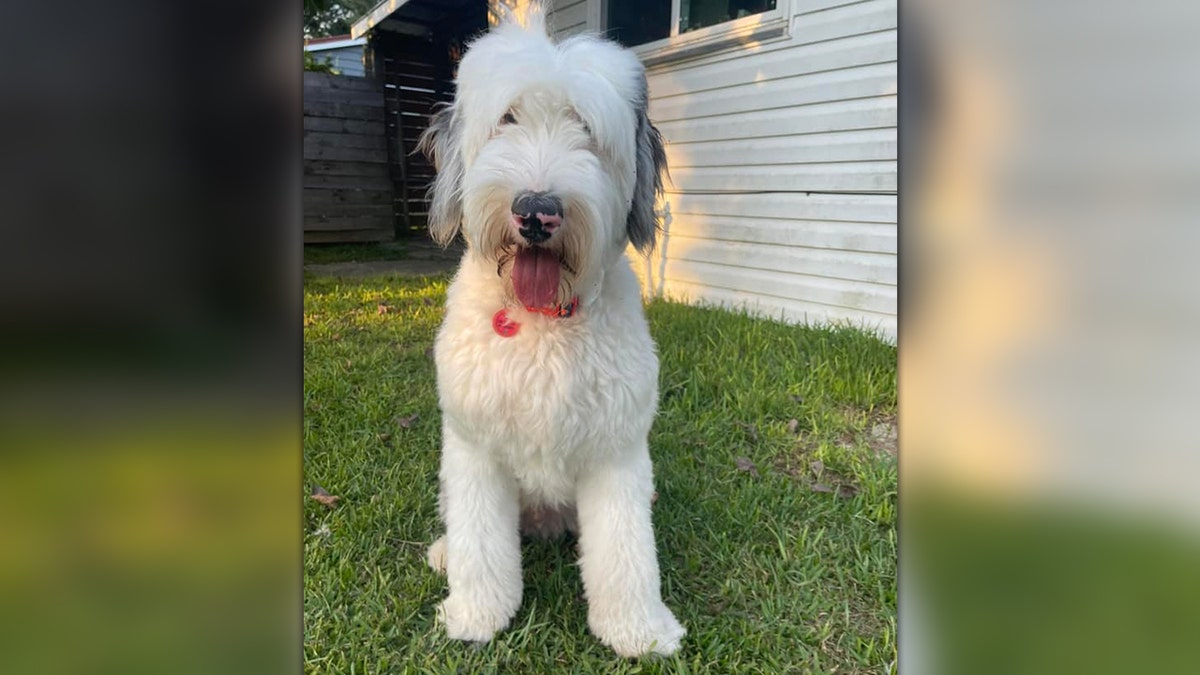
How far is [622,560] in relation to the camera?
1.80 m

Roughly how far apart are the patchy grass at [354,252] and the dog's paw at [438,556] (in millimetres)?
964

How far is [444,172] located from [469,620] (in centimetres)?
129

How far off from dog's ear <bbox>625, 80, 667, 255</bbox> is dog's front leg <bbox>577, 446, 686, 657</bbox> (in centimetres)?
66

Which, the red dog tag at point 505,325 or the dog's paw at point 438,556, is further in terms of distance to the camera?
the dog's paw at point 438,556

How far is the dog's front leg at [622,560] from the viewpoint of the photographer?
5.79ft

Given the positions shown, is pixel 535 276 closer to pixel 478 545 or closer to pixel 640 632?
pixel 478 545

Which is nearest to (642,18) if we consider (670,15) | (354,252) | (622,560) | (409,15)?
(670,15)

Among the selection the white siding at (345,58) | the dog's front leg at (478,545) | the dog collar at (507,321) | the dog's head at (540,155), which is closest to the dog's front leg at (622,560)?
the dog's front leg at (478,545)

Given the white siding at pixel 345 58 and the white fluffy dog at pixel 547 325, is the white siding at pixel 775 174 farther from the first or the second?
the white siding at pixel 345 58

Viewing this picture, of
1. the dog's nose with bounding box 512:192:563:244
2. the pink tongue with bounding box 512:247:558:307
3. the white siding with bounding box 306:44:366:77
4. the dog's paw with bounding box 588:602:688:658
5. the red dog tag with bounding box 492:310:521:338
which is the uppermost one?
the white siding with bounding box 306:44:366:77

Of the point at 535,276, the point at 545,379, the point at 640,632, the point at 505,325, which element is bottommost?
the point at 640,632

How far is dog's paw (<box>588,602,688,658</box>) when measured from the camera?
5.65 feet

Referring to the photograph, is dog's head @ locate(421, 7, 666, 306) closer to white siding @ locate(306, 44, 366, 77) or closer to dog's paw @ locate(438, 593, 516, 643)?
white siding @ locate(306, 44, 366, 77)

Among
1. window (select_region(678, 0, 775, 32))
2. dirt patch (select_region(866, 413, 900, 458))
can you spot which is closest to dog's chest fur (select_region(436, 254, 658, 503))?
dirt patch (select_region(866, 413, 900, 458))
